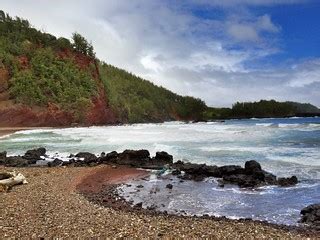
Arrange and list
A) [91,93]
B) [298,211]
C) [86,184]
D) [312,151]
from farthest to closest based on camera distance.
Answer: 1. [91,93]
2. [312,151]
3. [86,184]
4. [298,211]

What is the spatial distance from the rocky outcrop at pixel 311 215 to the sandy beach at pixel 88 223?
4.23 ft

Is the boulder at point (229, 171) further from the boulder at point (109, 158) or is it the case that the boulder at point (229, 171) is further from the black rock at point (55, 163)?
the black rock at point (55, 163)

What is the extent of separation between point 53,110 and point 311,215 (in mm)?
58482

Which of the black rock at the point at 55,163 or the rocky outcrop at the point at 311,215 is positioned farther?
the black rock at the point at 55,163

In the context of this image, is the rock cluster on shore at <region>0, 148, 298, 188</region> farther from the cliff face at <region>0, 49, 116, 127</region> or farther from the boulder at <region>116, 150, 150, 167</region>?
the cliff face at <region>0, 49, 116, 127</region>

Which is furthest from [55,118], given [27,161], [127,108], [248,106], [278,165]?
[248,106]

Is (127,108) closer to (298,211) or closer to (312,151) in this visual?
(312,151)

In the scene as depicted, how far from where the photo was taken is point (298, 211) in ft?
43.3

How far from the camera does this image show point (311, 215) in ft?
40.1

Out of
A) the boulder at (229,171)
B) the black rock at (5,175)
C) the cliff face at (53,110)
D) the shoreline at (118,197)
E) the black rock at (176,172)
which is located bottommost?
the shoreline at (118,197)

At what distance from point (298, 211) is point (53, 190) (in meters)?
8.23

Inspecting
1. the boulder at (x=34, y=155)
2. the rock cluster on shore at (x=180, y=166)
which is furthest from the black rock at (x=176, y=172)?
the boulder at (x=34, y=155)

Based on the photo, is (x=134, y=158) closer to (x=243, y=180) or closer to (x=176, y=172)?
(x=176, y=172)

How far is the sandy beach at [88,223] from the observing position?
33.3 ft
